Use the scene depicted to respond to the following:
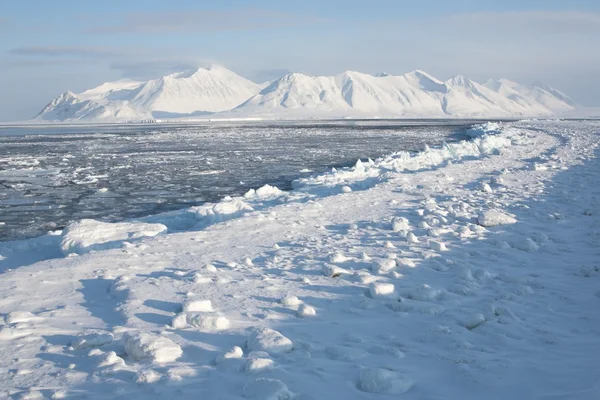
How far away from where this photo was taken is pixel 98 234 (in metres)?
7.28

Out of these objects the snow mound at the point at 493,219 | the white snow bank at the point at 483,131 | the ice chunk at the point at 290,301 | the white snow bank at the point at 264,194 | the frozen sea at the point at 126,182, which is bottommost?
the frozen sea at the point at 126,182

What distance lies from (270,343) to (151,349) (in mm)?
792

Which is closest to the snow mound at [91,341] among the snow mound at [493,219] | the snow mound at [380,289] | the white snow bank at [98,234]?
the snow mound at [380,289]

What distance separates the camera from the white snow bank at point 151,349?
3.52 metres

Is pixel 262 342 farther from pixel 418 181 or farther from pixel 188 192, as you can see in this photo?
pixel 188 192

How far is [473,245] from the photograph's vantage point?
256 inches

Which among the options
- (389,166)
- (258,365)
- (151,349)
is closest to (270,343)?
(258,365)

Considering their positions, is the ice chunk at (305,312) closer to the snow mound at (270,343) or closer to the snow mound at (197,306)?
the snow mound at (270,343)

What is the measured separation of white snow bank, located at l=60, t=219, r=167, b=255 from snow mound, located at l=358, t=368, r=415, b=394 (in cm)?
458

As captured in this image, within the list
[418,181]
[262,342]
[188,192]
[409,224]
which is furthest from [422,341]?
[188,192]

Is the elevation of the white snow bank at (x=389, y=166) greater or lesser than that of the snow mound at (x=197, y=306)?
greater

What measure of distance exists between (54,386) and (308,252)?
3453 millimetres

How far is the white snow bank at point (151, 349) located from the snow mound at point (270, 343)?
19.4 inches

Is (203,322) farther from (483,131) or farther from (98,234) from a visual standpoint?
(483,131)
